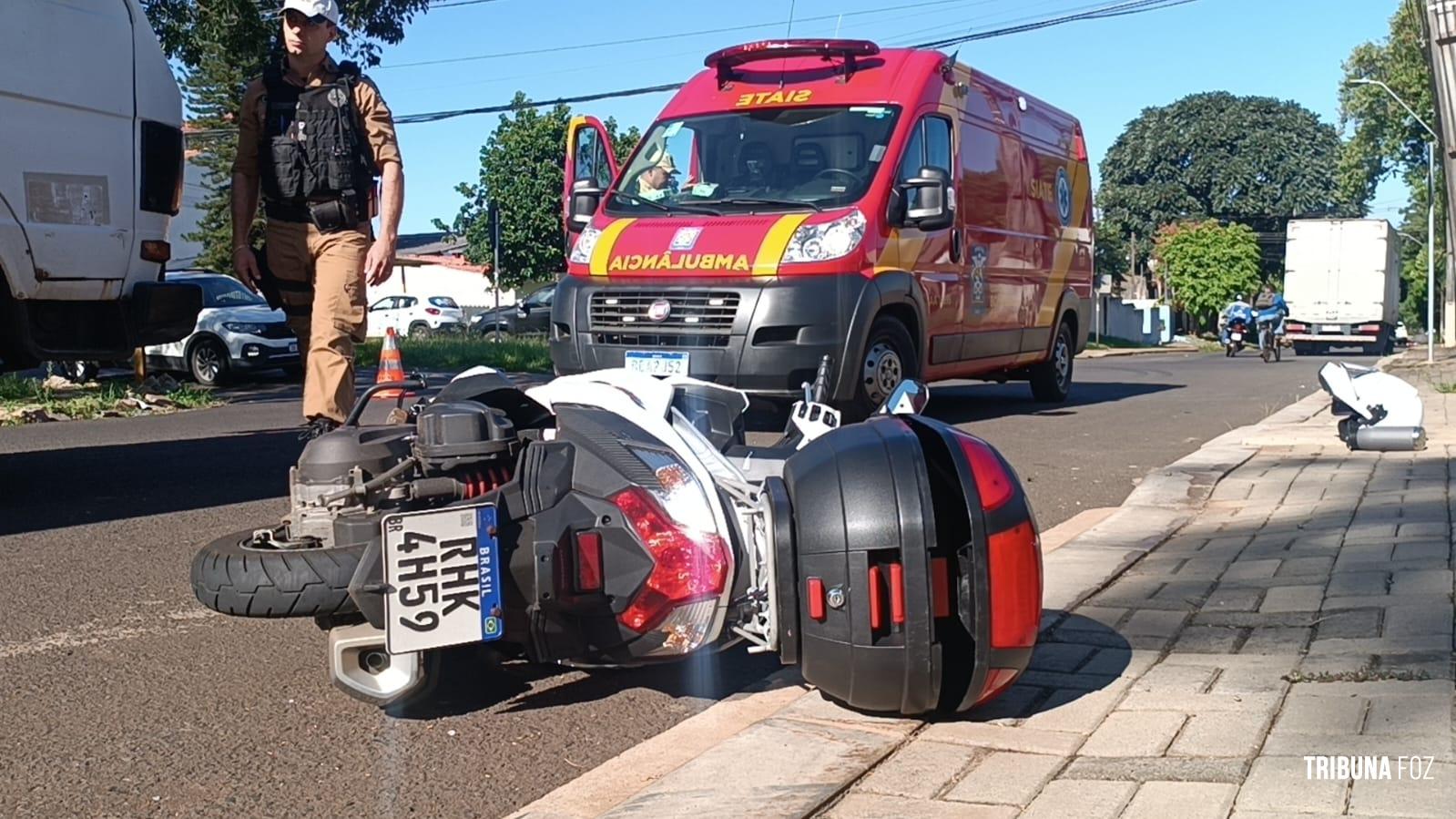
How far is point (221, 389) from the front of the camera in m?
16.0

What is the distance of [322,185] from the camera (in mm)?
5391

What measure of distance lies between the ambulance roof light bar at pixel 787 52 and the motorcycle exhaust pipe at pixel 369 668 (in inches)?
280

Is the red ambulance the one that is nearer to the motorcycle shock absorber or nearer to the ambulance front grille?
the ambulance front grille

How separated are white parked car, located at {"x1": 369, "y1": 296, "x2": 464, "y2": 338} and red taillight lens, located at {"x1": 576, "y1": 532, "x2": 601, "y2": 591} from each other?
3928 cm

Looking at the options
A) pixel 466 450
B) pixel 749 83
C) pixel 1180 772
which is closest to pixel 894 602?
pixel 1180 772

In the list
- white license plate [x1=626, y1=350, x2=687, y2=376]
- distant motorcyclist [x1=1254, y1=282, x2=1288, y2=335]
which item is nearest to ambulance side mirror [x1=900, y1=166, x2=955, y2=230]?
white license plate [x1=626, y1=350, x2=687, y2=376]

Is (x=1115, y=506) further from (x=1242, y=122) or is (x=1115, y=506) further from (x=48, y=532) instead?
(x=1242, y=122)

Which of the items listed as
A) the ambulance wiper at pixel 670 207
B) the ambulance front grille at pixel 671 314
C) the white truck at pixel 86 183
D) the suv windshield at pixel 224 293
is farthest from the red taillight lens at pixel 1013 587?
the suv windshield at pixel 224 293

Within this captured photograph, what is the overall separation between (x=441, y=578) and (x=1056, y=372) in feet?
34.9

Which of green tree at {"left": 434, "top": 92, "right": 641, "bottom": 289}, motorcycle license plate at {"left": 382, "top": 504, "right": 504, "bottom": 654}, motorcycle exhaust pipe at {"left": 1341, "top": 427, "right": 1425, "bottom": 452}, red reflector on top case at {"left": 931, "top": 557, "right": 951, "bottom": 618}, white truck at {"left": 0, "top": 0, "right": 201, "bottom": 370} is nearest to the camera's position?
motorcycle license plate at {"left": 382, "top": 504, "right": 504, "bottom": 654}

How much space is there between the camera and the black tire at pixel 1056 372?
13.0m

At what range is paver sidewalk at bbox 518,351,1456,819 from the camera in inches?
113

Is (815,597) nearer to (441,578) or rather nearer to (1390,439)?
(441,578)

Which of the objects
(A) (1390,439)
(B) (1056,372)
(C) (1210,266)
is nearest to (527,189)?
(C) (1210,266)
